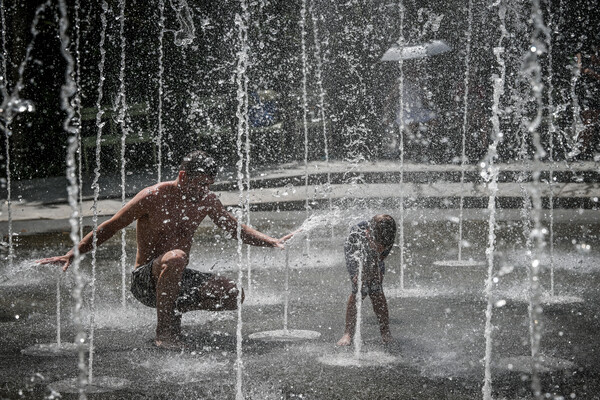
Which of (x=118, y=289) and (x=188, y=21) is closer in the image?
(x=118, y=289)

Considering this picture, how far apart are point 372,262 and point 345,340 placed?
45 centimetres

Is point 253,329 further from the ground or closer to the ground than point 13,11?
closer to the ground

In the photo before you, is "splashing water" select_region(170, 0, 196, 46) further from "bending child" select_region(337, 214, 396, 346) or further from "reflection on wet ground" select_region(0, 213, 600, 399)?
"bending child" select_region(337, 214, 396, 346)

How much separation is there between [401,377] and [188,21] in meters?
14.1

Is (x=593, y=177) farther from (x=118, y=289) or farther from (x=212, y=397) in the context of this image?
(x=212, y=397)

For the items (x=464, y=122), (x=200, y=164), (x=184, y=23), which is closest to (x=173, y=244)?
(x=200, y=164)

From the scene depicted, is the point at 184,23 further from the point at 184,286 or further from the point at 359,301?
the point at 359,301

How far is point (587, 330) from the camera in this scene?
540 centimetres

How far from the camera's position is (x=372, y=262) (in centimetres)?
502

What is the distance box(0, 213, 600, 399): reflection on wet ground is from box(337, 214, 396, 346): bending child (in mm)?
136

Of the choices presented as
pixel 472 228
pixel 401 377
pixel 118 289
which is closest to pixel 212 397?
pixel 401 377

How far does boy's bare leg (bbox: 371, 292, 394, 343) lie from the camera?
4973 millimetres

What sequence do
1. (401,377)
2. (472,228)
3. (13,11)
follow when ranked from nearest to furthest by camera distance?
(401,377) → (472,228) → (13,11)

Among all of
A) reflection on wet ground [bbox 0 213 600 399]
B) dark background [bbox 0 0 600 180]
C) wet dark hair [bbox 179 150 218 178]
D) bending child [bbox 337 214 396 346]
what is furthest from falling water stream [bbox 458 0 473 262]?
wet dark hair [bbox 179 150 218 178]
